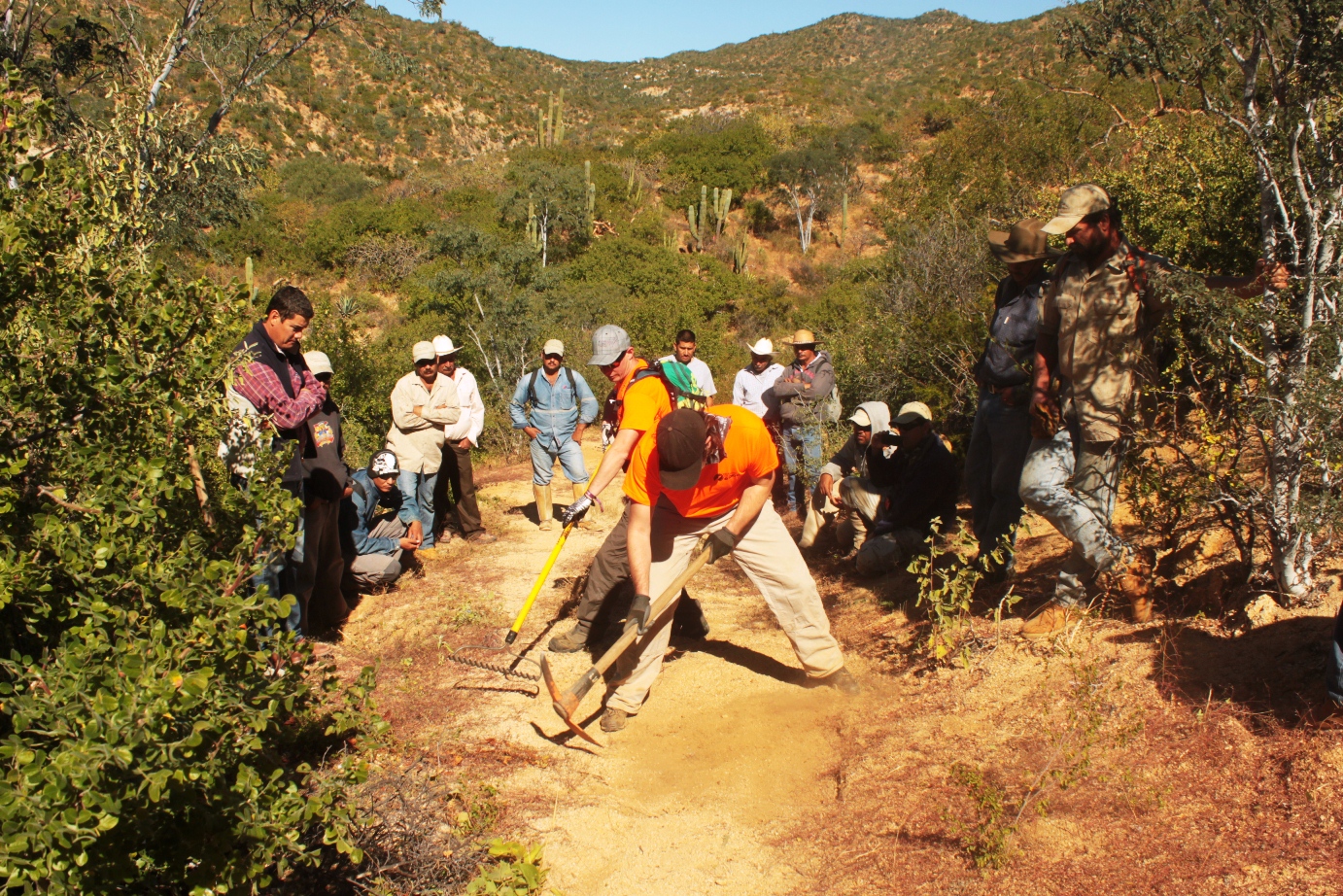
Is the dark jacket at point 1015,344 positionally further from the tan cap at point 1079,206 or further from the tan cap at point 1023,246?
the tan cap at point 1079,206

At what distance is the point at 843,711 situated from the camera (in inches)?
168

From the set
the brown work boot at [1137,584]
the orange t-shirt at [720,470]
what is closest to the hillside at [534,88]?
the orange t-shirt at [720,470]

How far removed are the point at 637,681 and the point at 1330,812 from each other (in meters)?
2.67

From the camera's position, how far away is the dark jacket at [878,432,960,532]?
5922mm

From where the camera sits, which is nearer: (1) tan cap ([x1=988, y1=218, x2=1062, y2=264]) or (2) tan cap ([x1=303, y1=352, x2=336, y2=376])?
(1) tan cap ([x1=988, y1=218, x2=1062, y2=264])

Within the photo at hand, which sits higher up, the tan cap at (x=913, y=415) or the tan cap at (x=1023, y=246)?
the tan cap at (x=1023, y=246)

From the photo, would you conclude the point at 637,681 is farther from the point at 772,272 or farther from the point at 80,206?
the point at 772,272

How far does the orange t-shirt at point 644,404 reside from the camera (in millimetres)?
4457

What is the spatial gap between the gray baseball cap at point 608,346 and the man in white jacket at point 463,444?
7.16 feet

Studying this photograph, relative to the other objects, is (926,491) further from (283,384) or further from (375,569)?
(283,384)

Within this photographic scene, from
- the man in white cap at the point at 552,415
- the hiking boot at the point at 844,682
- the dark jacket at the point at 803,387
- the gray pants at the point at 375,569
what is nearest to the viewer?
the hiking boot at the point at 844,682

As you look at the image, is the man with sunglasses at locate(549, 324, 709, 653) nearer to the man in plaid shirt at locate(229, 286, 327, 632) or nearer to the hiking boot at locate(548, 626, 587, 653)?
the hiking boot at locate(548, 626, 587, 653)

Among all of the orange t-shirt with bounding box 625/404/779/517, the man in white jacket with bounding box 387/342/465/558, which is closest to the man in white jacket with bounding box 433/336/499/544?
the man in white jacket with bounding box 387/342/465/558

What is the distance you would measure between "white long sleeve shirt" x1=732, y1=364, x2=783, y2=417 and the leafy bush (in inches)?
209
